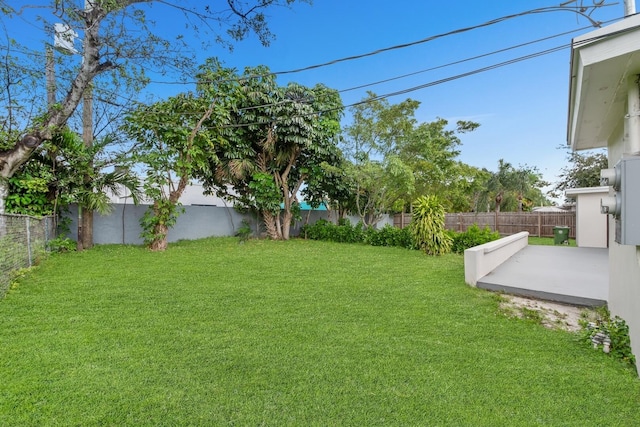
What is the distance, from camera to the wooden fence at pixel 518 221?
49.8 ft

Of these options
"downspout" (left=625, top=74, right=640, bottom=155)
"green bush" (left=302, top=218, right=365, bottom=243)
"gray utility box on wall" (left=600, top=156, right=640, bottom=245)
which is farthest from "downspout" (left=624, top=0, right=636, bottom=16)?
"green bush" (left=302, top=218, right=365, bottom=243)

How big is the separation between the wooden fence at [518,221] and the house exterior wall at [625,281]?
43.8 ft

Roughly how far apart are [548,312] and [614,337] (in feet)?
3.96

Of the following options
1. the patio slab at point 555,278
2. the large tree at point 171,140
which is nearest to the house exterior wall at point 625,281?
the patio slab at point 555,278

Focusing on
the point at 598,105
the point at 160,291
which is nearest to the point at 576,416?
the point at 598,105

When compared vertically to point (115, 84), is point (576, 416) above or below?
below

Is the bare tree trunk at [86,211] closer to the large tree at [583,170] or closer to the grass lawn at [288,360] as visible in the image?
the grass lawn at [288,360]

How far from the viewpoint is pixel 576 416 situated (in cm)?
210

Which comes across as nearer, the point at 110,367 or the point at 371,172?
the point at 110,367

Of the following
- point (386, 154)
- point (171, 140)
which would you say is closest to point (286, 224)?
point (386, 154)

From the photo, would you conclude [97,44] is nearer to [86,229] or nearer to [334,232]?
[86,229]

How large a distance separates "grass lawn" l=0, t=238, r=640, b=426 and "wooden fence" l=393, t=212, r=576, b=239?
13.0 metres

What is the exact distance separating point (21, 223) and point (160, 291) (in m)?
3.33

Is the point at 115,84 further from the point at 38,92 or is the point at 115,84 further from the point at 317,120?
the point at 317,120
